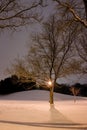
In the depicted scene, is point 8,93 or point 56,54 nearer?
point 56,54

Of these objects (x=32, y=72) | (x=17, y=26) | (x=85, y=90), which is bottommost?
(x=85, y=90)

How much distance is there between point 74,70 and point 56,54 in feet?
7.15

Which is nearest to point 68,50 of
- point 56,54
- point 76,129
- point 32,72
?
point 56,54

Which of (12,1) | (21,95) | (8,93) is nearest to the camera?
(12,1)

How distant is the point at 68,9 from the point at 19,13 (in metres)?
2.35

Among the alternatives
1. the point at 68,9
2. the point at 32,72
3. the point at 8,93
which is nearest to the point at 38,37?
the point at 32,72

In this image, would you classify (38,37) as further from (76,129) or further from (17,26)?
(76,129)

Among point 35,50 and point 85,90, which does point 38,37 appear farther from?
point 85,90

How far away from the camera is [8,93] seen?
4434 centimetres

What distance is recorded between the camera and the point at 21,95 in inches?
1591

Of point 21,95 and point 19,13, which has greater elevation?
point 19,13

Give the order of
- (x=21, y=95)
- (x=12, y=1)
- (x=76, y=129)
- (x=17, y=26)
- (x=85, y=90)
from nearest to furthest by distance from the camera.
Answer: (x=76, y=129)
(x=12, y=1)
(x=17, y=26)
(x=21, y=95)
(x=85, y=90)

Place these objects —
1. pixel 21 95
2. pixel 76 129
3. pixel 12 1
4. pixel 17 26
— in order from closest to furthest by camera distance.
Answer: pixel 76 129, pixel 12 1, pixel 17 26, pixel 21 95

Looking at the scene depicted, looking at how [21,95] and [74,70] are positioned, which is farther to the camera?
[21,95]
